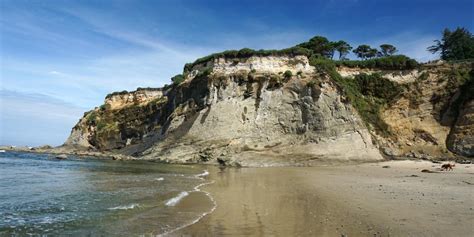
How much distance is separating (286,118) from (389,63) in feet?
55.1

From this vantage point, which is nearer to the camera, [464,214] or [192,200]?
[464,214]

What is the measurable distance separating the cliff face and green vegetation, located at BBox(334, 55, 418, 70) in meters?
0.78

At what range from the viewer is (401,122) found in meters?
45.9

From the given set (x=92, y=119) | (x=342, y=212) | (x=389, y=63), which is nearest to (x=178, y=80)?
(x=92, y=119)

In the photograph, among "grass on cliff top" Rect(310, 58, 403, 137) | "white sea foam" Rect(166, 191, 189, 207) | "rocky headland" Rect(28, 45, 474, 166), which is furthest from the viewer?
"grass on cliff top" Rect(310, 58, 403, 137)

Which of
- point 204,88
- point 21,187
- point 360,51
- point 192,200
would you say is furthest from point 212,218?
point 360,51

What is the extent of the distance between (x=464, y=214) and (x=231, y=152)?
102ft

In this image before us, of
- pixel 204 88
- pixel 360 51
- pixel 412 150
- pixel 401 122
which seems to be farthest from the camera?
pixel 360 51

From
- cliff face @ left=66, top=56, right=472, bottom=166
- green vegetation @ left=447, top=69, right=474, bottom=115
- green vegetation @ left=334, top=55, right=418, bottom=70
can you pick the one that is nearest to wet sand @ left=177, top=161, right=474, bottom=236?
cliff face @ left=66, top=56, right=472, bottom=166

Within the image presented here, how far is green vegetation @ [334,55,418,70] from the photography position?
49.5m

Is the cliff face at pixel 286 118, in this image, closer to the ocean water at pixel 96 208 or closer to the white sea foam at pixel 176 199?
the white sea foam at pixel 176 199

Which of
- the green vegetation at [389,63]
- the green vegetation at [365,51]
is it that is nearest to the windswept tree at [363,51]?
the green vegetation at [365,51]

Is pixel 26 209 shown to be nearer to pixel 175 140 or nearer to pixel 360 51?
pixel 175 140

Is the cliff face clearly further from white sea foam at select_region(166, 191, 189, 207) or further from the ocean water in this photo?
the ocean water
